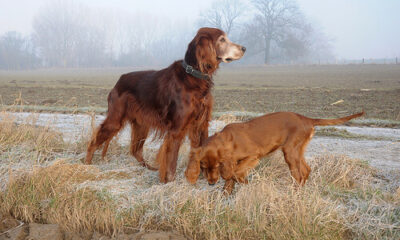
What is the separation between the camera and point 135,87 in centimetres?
421

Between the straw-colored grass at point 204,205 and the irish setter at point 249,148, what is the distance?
187 millimetres

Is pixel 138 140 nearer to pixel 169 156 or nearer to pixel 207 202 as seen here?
pixel 169 156

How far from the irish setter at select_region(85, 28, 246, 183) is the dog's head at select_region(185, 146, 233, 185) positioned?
0.36 metres

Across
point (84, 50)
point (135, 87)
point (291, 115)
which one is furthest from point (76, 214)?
point (84, 50)

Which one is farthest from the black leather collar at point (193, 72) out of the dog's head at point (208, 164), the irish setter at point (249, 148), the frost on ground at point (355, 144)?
the frost on ground at point (355, 144)

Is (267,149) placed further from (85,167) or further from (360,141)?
(360,141)

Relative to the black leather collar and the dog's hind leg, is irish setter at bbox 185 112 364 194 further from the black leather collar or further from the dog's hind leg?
the dog's hind leg

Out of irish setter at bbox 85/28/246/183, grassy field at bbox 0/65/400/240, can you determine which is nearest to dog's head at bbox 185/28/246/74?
irish setter at bbox 85/28/246/183

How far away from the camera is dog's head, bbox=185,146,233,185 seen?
3.48m

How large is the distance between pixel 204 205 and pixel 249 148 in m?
0.84

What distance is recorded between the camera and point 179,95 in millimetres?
3652

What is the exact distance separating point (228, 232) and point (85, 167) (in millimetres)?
1907

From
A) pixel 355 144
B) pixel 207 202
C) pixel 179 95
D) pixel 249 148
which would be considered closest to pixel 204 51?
pixel 179 95

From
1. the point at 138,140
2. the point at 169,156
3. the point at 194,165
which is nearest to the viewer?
the point at 194,165
